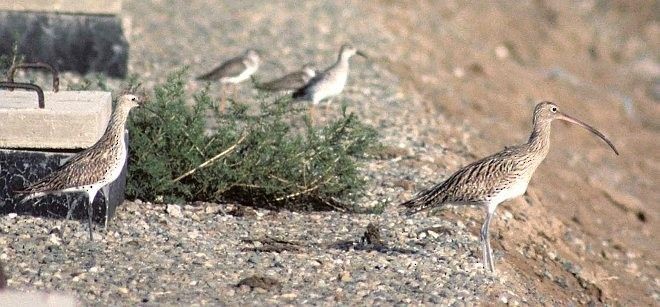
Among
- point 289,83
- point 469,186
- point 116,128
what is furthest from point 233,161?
point 289,83

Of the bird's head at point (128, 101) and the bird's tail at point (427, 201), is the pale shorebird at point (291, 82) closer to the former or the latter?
the bird's head at point (128, 101)

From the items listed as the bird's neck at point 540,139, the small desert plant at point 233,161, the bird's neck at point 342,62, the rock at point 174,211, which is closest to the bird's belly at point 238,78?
the bird's neck at point 342,62

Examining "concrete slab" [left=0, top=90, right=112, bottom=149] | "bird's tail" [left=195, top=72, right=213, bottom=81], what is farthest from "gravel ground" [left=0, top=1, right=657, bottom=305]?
"bird's tail" [left=195, top=72, right=213, bottom=81]

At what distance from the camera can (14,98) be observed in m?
10.2

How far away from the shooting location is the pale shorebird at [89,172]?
30.7 ft

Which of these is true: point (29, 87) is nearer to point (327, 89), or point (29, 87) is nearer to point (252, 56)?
point (327, 89)

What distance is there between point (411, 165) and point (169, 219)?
325 centimetres

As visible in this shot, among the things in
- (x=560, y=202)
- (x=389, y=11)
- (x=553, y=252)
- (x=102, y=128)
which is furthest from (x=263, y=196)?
(x=389, y=11)

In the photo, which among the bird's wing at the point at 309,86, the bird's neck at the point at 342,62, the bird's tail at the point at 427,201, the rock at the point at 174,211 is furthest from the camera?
the bird's neck at the point at 342,62

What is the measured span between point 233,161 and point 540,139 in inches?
93.6

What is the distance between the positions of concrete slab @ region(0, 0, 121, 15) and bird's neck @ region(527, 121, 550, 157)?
684 cm

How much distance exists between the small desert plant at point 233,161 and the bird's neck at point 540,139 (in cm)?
145

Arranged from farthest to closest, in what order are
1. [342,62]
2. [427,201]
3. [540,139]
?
[342,62]
[540,139]
[427,201]

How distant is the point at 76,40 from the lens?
52.1 ft
